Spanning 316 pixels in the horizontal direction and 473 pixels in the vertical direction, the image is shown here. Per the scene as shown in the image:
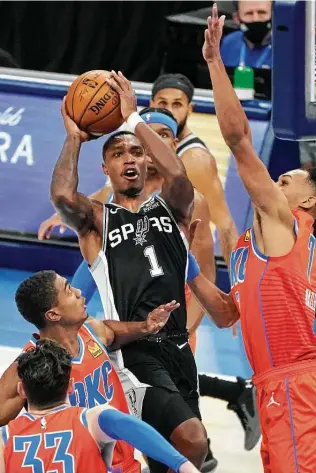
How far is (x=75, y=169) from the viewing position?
5996 millimetres

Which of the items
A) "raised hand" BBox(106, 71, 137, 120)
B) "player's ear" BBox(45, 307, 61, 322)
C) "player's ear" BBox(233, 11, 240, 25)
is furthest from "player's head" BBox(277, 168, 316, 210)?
"player's ear" BBox(233, 11, 240, 25)

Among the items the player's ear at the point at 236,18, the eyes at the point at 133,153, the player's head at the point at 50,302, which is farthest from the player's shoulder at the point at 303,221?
the player's ear at the point at 236,18

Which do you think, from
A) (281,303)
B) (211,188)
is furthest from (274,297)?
(211,188)

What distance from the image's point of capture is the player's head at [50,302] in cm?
565

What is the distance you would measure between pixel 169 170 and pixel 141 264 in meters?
0.48

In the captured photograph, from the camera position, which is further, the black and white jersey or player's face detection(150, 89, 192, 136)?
player's face detection(150, 89, 192, 136)

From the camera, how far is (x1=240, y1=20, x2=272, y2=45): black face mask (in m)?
10.8

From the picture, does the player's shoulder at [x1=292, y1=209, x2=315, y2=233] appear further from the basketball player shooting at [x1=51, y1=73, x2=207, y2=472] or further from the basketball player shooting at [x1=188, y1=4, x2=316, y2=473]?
the basketball player shooting at [x1=51, y1=73, x2=207, y2=472]

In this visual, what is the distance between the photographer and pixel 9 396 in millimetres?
5328

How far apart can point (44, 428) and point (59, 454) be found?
0.38ft

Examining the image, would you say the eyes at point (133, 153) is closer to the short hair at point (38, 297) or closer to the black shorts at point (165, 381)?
the short hair at point (38, 297)

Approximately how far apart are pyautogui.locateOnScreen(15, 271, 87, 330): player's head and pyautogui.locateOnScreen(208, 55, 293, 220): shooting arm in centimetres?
96

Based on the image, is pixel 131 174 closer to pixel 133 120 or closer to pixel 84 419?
pixel 133 120

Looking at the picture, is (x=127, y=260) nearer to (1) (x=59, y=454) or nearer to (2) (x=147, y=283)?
(2) (x=147, y=283)
